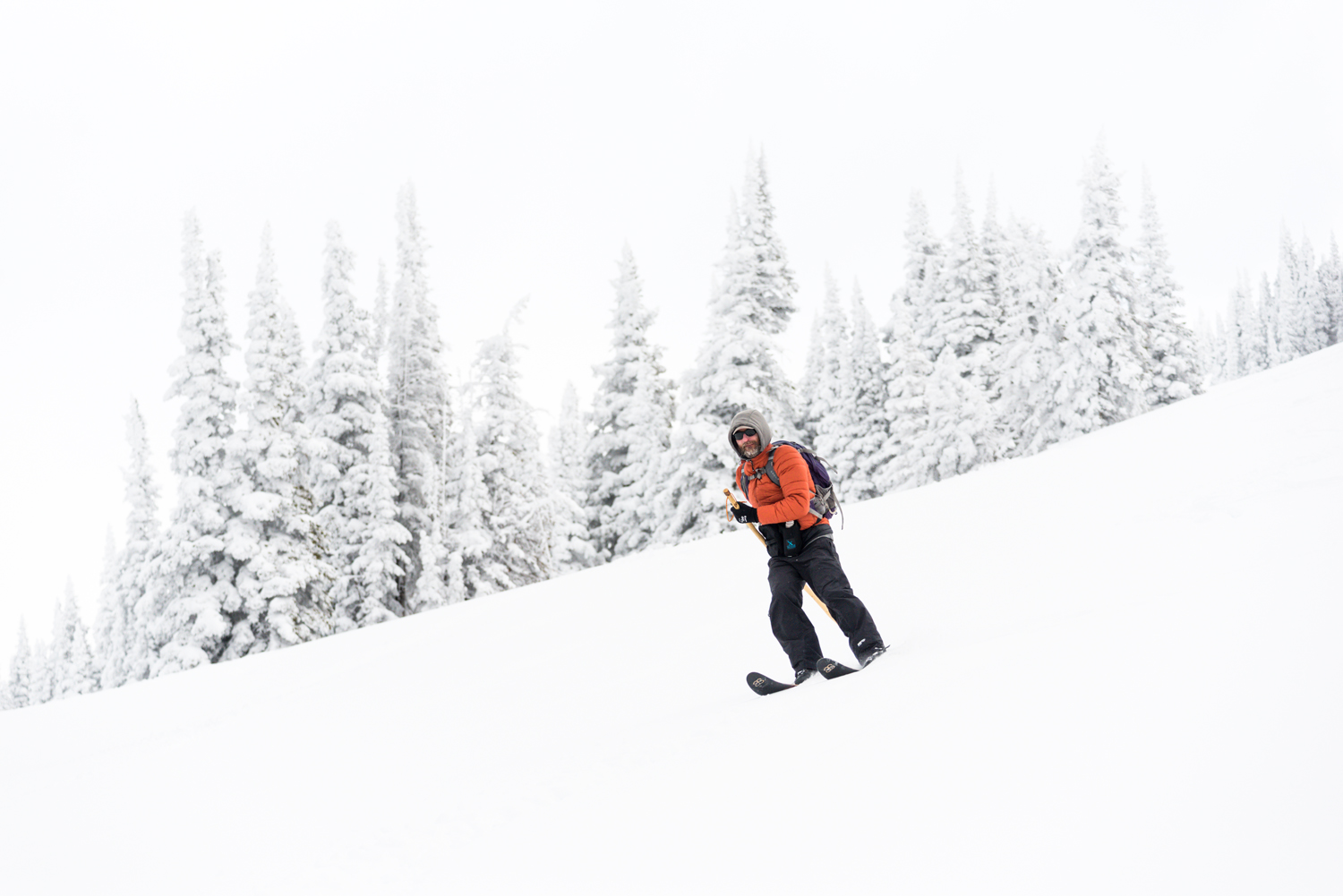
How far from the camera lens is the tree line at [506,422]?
67.4 ft

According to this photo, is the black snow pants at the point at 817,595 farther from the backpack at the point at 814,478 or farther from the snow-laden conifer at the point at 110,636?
the snow-laden conifer at the point at 110,636

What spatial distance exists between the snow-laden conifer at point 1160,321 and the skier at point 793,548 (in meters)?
26.9

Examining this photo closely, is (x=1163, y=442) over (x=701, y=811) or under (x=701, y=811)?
under

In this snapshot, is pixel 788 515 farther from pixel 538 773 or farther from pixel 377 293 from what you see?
pixel 377 293

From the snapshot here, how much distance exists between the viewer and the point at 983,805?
2.78 metres

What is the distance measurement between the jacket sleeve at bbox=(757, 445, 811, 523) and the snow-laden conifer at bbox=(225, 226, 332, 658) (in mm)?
17575

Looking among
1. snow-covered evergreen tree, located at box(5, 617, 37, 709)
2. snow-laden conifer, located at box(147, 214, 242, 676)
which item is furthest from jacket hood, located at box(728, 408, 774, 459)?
snow-covered evergreen tree, located at box(5, 617, 37, 709)

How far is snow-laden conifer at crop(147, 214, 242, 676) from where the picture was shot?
768 inches

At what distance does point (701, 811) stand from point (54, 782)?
6766 mm

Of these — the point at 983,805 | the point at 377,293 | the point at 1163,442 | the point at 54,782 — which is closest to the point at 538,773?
the point at 983,805

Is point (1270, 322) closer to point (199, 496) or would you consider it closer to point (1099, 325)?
point (1099, 325)

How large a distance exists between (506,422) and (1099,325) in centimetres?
2012

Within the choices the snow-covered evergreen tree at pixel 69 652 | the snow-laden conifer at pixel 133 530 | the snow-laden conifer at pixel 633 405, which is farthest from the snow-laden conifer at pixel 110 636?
the snow-laden conifer at pixel 633 405

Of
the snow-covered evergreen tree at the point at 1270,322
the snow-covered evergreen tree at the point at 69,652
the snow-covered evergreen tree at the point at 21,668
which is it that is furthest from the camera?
the snow-covered evergreen tree at the point at 1270,322
